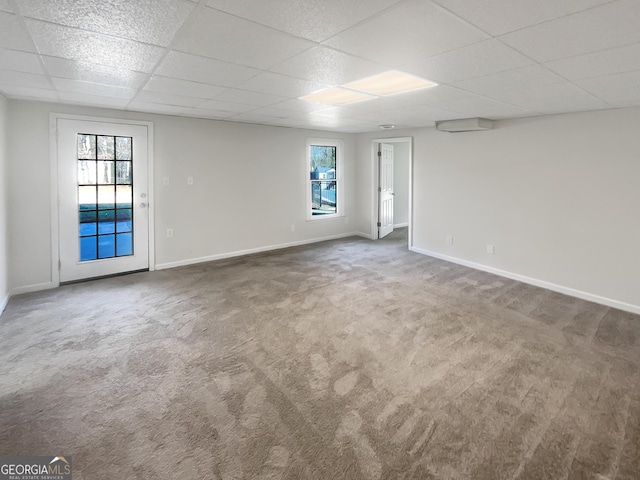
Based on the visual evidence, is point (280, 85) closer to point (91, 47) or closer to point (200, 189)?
point (91, 47)

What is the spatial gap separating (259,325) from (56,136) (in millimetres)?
3557

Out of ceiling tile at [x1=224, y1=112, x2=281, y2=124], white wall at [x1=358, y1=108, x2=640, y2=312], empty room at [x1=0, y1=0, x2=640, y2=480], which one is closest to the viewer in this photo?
empty room at [x1=0, y1=0, x2=640, y2=480]

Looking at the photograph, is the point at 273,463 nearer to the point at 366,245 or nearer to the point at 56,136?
the point at 56,136

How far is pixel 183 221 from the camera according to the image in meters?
5.41

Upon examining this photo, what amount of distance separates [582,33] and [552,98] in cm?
174

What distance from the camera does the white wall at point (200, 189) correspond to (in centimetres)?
417

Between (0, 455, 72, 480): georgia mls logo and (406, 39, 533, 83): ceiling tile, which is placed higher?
(406, 39, 533, 83): ceiling tile

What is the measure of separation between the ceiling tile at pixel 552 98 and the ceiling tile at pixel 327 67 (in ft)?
5.03

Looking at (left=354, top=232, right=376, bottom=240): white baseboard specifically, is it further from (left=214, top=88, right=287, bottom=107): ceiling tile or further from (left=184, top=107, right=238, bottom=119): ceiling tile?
(left=214, top=88, right=287, bottom=107): ceiling tile

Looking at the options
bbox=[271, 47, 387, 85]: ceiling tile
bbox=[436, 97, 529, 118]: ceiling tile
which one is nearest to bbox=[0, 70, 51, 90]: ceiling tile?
bbox=[271, 47, 387, 85]: ceiling tile

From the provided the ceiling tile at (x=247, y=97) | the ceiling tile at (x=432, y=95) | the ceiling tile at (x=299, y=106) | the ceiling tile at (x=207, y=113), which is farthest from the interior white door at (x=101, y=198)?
the ceiling tile at (x=432, y=95)

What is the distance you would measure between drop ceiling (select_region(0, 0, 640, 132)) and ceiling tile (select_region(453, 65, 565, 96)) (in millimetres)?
14

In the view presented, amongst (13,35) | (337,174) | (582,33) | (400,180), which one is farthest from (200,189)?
(400,180)

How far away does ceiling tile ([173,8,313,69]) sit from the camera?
1.91 metres
